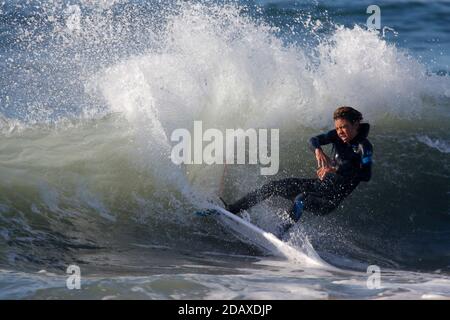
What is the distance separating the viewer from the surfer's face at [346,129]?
6277mm

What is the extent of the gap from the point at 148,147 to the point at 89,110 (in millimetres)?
1628

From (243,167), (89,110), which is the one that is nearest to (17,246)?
(243,167)

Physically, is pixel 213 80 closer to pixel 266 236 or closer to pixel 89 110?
pixel 89 110

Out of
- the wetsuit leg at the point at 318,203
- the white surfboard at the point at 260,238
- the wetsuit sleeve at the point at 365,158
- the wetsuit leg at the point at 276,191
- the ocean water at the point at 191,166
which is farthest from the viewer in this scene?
the wetsuit leg at the point at 276,191

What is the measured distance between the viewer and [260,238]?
6195mm

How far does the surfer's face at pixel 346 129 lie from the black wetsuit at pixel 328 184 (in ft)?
0.17

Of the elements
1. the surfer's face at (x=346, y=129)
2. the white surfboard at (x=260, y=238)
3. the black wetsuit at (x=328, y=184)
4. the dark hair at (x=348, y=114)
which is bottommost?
the white surfboard at (x=260, y=238)

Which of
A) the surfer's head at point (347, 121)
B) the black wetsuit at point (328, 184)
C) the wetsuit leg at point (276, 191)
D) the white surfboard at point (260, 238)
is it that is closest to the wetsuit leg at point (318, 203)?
the black wetsuit at point (328, 184)

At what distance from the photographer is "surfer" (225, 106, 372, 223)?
6.25 meters

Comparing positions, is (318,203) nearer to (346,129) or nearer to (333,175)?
(333,175)

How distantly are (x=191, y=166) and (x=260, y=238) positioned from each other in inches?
66.2

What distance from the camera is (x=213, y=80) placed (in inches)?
333

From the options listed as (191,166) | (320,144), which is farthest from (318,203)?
(191,166)

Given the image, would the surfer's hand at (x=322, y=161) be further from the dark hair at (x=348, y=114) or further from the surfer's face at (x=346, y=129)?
the dark hair at (x=348, y=114)
